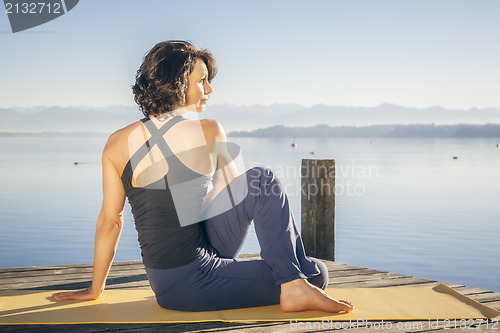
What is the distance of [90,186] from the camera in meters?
19.5

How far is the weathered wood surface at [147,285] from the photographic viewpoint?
2457 mm

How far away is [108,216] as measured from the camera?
8.82ft

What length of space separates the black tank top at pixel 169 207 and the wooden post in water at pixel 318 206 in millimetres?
1969

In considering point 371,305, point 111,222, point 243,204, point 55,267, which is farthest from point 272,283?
point 55,267

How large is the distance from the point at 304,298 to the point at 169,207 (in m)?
0.80

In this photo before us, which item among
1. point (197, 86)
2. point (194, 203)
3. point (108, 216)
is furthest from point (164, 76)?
point (108, 216)

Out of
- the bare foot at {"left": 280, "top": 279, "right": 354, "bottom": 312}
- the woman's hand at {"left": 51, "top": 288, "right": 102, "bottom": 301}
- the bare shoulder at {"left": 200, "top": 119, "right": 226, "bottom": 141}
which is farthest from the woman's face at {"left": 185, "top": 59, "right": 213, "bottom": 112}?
the woman's hand at {"left": 51, "top": 288, "right": 102, "bottom": 301}

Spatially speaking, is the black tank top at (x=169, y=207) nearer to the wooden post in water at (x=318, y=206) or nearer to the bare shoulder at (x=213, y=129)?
the bare shoulder at (x=213, y=129)

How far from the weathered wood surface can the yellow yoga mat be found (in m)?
0.07

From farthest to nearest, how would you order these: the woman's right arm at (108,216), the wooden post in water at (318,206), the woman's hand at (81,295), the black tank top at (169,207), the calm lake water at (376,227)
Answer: the calm lake water at (376,227) → the wooden post in water at (318,206) → the woman's hand at (81,295) → the woman's right arm at (108,216) → the black tank top at (169,207)

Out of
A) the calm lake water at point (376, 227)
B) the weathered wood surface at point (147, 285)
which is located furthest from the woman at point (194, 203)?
the calm lake water at point (376, 227)

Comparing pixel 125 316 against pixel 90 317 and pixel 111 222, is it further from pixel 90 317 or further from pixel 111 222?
pixel 111 222

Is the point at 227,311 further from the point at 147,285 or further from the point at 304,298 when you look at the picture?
the point at 147,285

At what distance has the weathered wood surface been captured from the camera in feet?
8.06
